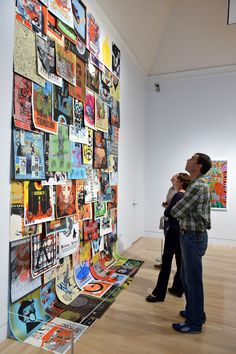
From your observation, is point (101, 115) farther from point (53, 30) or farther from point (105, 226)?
point (105, 226)

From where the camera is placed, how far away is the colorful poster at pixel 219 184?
530 centimetres

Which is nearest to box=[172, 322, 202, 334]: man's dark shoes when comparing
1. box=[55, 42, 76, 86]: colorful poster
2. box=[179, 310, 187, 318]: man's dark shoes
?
box=[179, 310, 187, 318]: man's dark shoes

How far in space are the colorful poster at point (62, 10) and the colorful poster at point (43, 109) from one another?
2.32 feet

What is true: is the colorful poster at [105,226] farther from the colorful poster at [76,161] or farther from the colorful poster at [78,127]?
the colorful poster at [78,127]

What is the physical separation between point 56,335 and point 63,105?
6.83ft

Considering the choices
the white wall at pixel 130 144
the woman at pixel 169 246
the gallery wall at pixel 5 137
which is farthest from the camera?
the white wall at pixel 130 144

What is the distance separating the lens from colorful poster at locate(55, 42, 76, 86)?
263 cm

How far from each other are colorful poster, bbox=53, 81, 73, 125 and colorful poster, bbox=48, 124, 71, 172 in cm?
9

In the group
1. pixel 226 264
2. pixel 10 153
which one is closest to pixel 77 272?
pixel 10 153

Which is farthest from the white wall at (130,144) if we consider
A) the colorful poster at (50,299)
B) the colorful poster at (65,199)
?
the colorful poster at (50,299)

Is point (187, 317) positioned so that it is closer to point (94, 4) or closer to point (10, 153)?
point (10, 153)

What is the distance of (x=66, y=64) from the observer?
275cm

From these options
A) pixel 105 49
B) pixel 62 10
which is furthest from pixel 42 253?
pixel 105 49

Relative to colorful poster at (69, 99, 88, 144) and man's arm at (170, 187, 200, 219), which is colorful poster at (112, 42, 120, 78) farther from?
man's arm at (170, 187, 200, 219)
